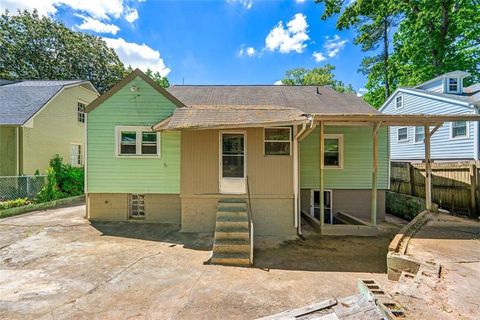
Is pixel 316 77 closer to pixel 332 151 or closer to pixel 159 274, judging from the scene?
pixel 332 151

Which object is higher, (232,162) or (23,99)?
(23,99)

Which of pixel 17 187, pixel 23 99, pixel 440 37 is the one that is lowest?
pixel 17 187

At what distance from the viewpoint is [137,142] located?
916 cm

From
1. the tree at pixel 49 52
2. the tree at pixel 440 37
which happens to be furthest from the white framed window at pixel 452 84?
the tree at pixel 49 52

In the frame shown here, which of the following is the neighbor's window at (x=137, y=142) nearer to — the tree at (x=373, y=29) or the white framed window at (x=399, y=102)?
the white framed window at (x=399, y=102)

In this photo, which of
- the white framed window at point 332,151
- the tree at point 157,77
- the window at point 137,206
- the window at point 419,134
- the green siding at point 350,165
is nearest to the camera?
the window at point 137,206

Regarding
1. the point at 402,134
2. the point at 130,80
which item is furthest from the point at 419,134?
the point at 130,80

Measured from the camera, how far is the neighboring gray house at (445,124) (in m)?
12.1

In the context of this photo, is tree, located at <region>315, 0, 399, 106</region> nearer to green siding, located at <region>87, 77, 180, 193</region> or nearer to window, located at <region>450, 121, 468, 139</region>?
window, located at <region>450, 121, 468, 139</region>

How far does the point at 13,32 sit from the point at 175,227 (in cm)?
3221

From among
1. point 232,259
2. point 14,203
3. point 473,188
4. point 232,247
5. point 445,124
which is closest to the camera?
point 232,259

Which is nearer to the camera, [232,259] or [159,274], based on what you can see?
[159,274]

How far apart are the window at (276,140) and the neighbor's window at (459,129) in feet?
34.4

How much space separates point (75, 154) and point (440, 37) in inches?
1122
